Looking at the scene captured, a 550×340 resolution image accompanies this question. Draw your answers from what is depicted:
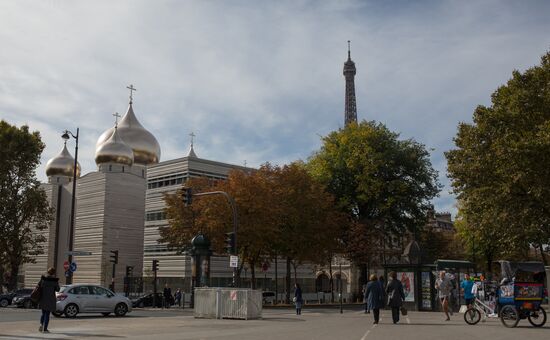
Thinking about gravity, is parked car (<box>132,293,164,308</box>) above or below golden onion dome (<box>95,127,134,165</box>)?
below

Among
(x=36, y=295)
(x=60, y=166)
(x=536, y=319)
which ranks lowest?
(x=536, y=319)

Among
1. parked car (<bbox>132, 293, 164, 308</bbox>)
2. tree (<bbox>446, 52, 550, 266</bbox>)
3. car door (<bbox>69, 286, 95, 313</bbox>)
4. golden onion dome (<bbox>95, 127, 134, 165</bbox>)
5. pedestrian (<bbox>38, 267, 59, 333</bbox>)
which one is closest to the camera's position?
pedestrian (<bbox>38, 267, 59, 333</bbox>)

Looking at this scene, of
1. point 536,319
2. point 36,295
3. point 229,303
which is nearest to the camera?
point 36,295

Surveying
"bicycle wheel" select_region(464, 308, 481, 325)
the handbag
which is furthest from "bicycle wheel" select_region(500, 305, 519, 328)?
the handbag

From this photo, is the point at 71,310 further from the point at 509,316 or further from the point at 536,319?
the point at 536,319

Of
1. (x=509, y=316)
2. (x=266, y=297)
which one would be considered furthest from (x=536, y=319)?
(x=266, y=297)

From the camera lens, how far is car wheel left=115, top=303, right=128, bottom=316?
79.8 ft

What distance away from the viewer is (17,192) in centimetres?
4709

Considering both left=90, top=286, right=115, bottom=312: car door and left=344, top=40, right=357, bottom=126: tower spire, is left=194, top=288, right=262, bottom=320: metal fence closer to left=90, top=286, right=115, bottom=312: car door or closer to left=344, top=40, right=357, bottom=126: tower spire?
left=90, top=286, right=115, bottom=312: car door

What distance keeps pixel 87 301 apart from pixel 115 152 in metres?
44.9

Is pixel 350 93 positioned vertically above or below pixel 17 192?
above

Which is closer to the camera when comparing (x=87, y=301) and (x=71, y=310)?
(x=71, y=310)

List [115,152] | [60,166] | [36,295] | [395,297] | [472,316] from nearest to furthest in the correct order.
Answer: [36,295] → [472,316] → [395,297] → [115,152] → [60,166]

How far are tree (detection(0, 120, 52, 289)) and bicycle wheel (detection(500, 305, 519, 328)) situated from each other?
1545 inches
